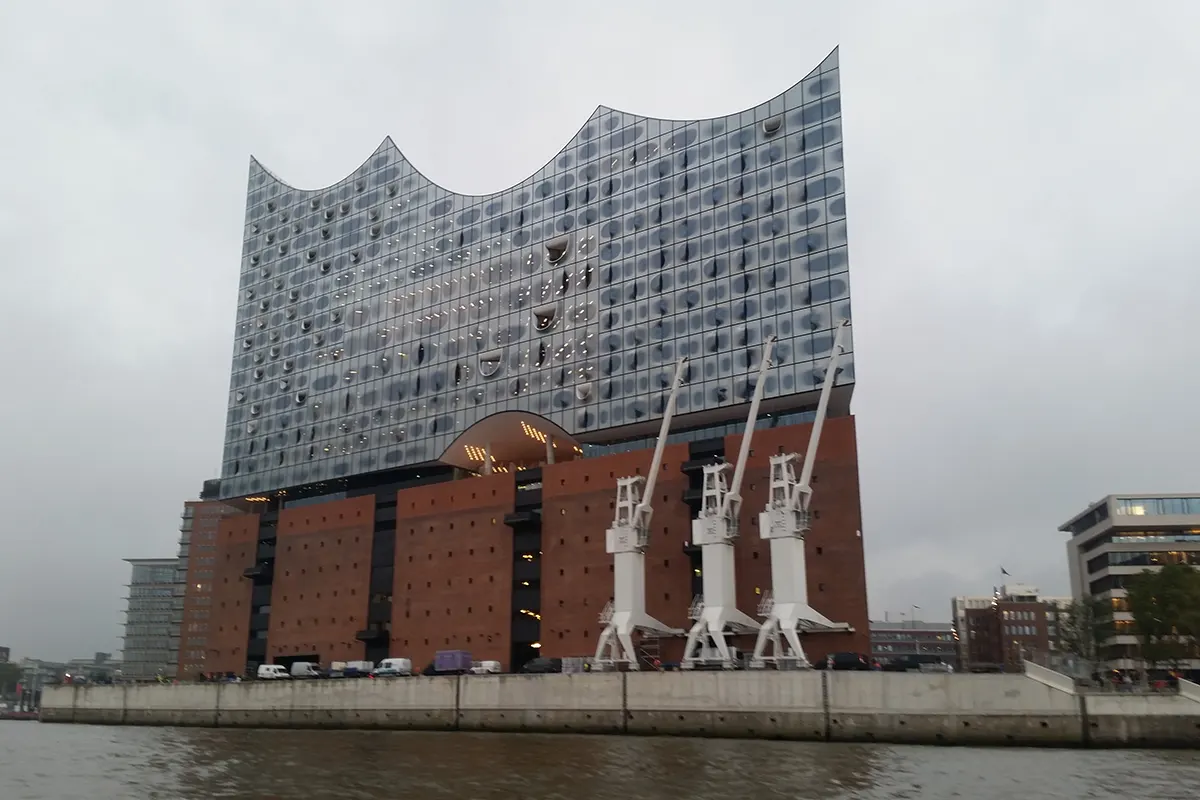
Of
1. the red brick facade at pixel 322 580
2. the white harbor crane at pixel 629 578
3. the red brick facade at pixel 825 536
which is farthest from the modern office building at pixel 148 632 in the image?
the red brick facade at pixel 825 536

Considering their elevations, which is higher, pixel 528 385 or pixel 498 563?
pixel 528 385

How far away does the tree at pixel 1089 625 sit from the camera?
3553 inches

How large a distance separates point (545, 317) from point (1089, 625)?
55.2m

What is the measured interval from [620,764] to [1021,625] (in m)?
137

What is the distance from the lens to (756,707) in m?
48.0

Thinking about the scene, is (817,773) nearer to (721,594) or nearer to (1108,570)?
(721,594)

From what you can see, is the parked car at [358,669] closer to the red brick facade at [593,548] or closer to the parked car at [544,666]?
the parked car at [544,666]

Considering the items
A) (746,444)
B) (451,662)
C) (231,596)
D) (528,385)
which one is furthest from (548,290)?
(231,596)

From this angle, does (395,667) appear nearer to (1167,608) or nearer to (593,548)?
(593,548)

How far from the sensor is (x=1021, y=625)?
6073 inches

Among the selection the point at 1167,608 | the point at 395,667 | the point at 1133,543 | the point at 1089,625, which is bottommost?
the point at 395,667

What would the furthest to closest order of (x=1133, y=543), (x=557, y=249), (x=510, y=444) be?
(x=1133, y=543), (x=510, y=444), (x=557, y=249)

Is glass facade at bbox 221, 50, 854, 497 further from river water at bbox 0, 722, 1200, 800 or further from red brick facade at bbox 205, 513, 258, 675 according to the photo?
river water at bbox 0, 722, 1200, 800

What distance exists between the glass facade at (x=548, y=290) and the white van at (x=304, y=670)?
16.2 metres
